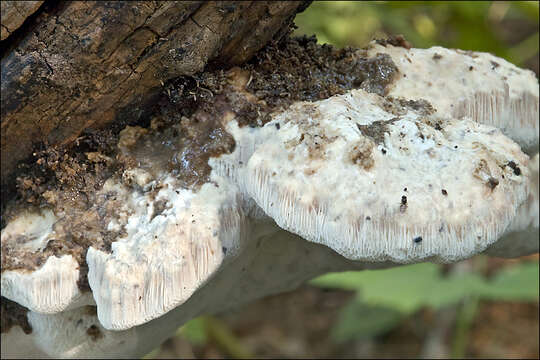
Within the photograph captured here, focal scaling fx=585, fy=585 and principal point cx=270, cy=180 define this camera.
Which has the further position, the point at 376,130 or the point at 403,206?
the point at 376,130

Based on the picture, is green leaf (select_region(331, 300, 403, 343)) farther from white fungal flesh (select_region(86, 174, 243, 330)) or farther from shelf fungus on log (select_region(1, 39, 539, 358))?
white fungal flesh (select_region(86, 174, 243, 330))

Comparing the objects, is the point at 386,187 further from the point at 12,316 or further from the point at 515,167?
the point at 12,316

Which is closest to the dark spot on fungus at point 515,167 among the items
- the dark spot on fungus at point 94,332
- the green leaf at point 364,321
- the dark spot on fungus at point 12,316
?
the dark spot on fungus at point 94,332

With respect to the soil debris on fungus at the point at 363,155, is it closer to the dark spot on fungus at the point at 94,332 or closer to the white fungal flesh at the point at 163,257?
the white fungal flesh at the point at 163,257

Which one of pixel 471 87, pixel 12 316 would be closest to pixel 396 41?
pixel 471 87

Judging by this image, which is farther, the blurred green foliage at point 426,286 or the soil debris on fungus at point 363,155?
the blurred green foliage at point 426,286

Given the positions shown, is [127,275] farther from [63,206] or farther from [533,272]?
[533,272]

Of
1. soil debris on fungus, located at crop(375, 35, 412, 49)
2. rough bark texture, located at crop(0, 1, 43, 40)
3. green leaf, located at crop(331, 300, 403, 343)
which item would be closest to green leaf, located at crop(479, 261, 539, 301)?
green leaf, located at crop(331, 300, 403, 343)

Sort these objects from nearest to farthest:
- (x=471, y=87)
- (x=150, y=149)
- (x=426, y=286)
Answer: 1. (x=150, y=149)
2. (x=471, y=87)
3. (x=426, y=286)
